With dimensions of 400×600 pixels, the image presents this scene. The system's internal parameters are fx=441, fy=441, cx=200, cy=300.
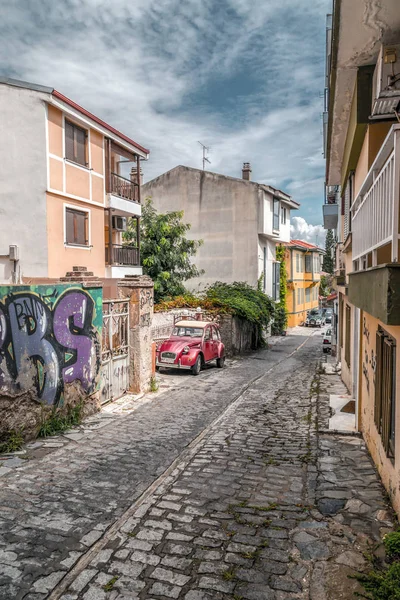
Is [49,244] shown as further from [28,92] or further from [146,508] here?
[146,508]

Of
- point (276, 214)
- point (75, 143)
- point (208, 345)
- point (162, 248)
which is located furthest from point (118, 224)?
point (276, 214)

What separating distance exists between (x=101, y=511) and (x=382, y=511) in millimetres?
3212

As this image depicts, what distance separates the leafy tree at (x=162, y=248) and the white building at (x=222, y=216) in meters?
4.25

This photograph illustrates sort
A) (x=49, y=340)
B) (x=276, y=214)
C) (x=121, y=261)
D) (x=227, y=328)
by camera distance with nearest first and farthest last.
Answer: (x=49, y=340), (x=121, y=261), (x=227, y=328), (x=276, y=214)

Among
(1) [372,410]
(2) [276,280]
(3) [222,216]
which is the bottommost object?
(1) [372,410]

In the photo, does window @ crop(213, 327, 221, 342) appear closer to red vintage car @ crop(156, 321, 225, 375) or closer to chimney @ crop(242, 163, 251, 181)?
red vintage car @ crop(156, 321, 225, 375)

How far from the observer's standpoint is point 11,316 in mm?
7180

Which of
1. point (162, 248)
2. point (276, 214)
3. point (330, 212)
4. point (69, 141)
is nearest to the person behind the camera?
point (69, 141)

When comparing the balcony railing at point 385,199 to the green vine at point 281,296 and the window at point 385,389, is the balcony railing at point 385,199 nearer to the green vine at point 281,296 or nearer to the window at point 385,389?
Answer: the window at point 385,389

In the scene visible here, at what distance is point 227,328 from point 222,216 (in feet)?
32.2

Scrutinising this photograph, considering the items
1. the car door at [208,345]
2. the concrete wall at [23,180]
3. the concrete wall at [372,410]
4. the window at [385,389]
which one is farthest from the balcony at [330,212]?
Answer: the window at [385,389]

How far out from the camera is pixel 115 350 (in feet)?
36.0

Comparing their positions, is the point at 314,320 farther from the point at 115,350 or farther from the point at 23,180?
the point at 115,350

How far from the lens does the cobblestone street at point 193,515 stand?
12.7 feet
